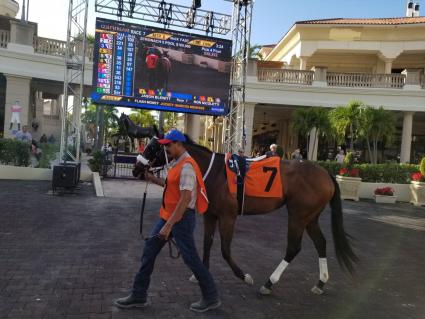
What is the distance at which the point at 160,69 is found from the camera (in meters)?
16.6

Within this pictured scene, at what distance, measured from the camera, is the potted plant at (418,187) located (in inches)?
599

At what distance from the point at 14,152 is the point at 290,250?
40.2 feet

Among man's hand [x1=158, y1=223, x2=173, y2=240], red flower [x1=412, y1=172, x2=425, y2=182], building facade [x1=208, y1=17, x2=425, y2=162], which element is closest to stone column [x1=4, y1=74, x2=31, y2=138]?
building facade [x1=208, y1=17, x2=425, y2=162]

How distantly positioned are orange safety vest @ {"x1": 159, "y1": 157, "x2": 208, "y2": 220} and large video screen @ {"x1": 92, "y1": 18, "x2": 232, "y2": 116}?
41.3 ft

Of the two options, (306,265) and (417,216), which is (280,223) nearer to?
(306,265)

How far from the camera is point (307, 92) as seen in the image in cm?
2217

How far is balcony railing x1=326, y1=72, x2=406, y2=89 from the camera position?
73.3 ft

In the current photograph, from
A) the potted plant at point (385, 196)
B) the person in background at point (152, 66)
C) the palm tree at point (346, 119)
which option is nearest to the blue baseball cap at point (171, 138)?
the person in background at point (152, 66)

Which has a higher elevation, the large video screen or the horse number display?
the large video screen

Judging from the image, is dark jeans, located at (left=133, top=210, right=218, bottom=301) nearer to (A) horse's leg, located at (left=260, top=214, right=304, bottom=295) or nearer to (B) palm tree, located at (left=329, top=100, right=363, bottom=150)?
(A) horse's leg, located at (left=260, top=214, right=304, bottom=295)

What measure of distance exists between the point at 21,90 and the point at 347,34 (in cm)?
1864

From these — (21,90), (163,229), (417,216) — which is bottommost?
(417,216)

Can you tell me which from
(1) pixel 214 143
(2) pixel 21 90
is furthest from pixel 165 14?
(1) pixel 214 143

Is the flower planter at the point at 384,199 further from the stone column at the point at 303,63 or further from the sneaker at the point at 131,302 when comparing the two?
the sneaker at the point at 131,302
